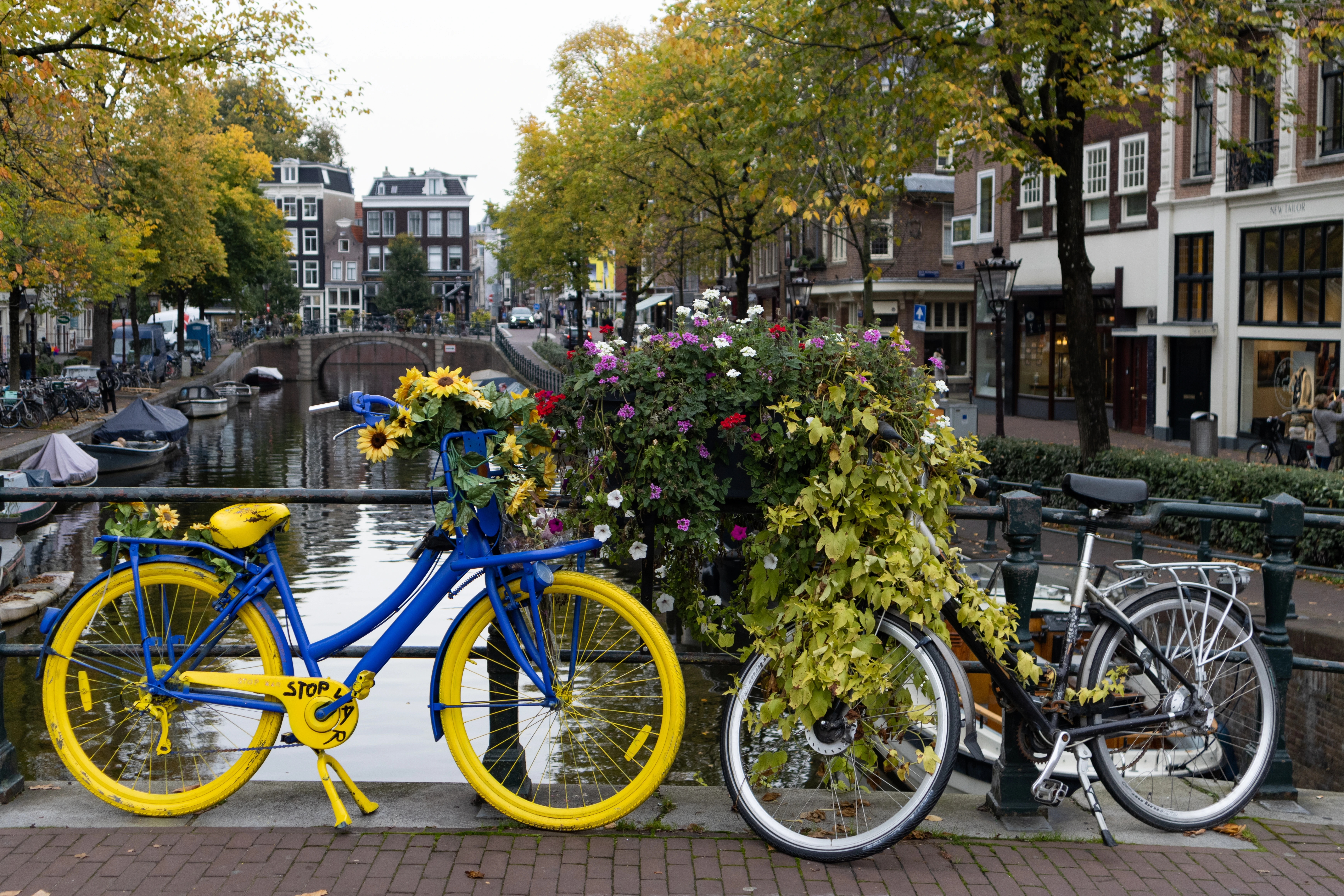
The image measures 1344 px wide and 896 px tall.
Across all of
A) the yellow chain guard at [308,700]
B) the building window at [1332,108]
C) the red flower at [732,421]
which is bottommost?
the yellow chain guard at [308,700]

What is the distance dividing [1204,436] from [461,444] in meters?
18.7

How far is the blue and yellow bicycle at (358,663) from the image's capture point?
3836 millimetres

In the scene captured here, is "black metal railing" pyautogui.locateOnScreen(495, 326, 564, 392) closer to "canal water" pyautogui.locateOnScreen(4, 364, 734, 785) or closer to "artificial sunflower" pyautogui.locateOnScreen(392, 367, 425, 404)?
"canal water" pyautogui.locateOnScreen(4, 364, 734, 785)

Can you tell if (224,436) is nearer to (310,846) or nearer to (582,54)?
(582,54)

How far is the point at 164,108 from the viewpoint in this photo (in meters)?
33.3

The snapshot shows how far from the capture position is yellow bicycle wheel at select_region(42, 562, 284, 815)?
3.94 meters

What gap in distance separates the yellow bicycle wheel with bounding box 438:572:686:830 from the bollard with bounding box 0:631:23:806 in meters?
1.49

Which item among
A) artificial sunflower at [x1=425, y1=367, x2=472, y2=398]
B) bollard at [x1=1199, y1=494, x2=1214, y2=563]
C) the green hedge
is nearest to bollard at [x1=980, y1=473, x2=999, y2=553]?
the green hedge

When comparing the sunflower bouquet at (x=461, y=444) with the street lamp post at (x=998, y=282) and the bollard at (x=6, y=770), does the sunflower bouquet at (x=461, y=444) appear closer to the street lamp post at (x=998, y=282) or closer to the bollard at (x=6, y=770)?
the bollard at (x=6, y=770)

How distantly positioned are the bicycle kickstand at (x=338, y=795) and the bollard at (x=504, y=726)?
38 cm

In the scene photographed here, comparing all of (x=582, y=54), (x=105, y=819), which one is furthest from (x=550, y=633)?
(x=582, y=54)

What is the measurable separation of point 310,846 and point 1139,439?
2458 cm

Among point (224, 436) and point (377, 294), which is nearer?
point (224, 436)

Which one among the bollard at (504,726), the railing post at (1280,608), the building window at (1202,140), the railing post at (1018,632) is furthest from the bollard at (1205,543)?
the building window at (1202,140)
